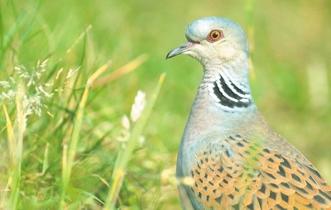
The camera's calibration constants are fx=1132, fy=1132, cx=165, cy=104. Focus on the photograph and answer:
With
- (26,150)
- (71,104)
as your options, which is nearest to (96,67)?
(71,104)

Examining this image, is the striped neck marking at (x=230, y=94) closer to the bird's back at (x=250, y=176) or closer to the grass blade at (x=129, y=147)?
the bird's back at (x=250, y=176)

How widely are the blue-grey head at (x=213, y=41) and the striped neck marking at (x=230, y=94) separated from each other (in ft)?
0.42

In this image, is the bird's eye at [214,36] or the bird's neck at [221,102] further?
the bird's eye at [214,36]

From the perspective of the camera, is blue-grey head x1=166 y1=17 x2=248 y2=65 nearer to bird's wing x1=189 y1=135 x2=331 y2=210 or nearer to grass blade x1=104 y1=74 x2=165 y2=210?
bird's wing x1=189 y1=135 x2=331 y2=210

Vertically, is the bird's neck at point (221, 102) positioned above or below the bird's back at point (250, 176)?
above

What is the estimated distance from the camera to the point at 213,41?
18.5 feet

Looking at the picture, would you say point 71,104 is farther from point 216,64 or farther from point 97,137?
point 216,64

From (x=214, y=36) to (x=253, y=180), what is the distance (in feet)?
3.15

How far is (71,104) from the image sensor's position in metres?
5.80

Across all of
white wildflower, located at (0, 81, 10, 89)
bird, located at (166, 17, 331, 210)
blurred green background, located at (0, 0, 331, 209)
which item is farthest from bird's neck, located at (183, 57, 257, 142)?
white wildflower, located at (0, 81, 10, 89)

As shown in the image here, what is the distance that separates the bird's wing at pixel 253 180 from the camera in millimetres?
4898

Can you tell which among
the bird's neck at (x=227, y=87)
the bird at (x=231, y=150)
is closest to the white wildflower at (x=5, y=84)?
the bird at (x=231, y=150)

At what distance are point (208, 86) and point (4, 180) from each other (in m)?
1.16

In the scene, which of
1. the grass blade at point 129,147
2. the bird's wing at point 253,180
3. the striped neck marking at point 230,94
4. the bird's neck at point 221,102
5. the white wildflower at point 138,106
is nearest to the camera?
the grass blade at point 129,147
